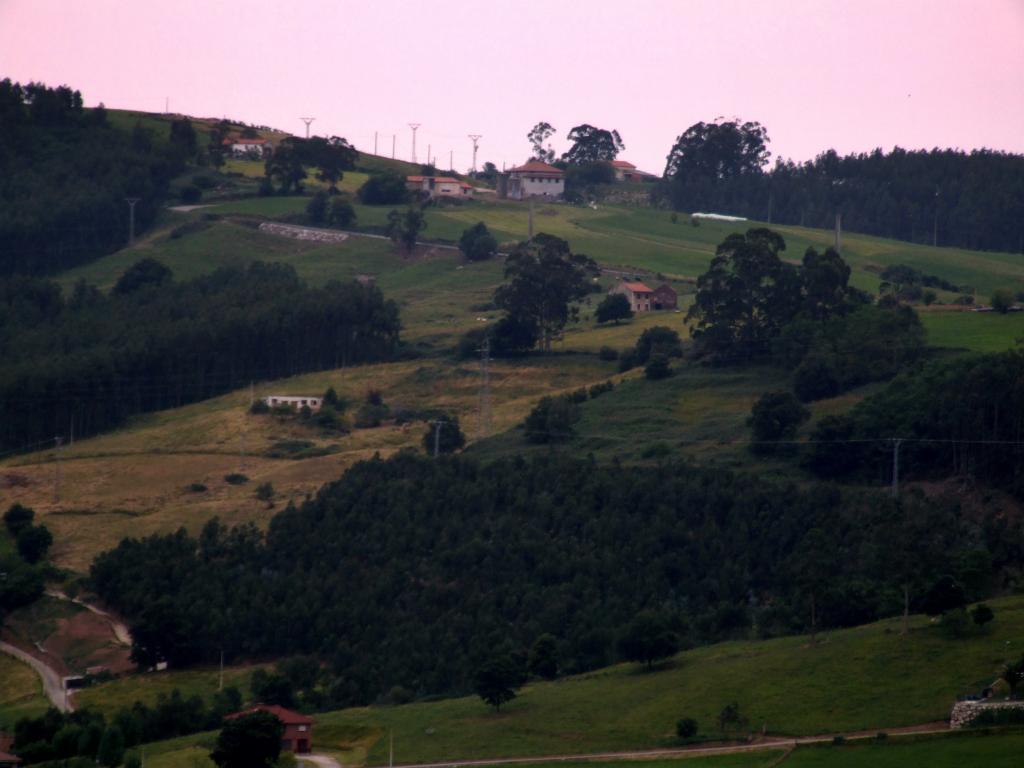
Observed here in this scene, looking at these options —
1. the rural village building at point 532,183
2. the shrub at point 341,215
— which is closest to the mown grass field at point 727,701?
the shrub at point 341,215

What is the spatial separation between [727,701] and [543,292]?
5362 centimetres

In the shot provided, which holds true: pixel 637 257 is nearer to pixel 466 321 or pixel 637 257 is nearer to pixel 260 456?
pixel 466 321

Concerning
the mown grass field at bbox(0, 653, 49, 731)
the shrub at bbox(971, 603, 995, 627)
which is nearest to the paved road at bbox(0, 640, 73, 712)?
the mown grass field at bbox(0, 653, 49, 731)

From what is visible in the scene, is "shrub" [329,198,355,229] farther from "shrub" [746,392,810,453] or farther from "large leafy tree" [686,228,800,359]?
"shrub" [746,392,810,453]

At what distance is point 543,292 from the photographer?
99.1 metres

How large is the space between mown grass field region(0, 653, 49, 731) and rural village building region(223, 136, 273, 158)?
335 feet

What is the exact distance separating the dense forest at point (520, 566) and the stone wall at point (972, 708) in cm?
997

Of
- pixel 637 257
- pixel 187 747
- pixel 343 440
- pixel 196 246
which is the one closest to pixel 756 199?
pixel 637 257

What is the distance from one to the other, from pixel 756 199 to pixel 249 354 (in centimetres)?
6597

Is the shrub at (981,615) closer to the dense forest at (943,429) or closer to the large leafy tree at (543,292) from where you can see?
the dense forest at (943,429)

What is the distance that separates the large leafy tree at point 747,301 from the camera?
90188mm

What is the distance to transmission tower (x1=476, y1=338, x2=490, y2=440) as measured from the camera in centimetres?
8531

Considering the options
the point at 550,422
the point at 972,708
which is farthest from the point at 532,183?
the point at 972,708

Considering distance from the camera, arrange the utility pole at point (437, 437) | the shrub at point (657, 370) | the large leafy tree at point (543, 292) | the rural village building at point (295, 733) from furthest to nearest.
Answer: the large leafy tree at point (543, 292) → the shrub at point (657, 370) → the utility pole at point (437, 437) → the rural village building at point (295, 733)
